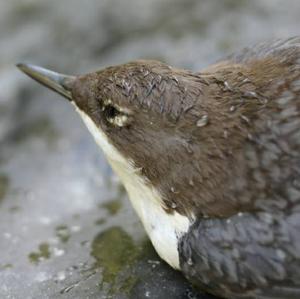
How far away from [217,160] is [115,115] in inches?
21.4

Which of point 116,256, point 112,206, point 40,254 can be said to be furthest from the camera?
point 112,206

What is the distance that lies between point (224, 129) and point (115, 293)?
95cm

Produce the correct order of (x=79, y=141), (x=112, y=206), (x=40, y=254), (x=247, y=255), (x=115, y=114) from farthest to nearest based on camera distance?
(x=79, y=141), (x=112, y=206), (x=40, y=254), (x=115, y=114), (x=247, y=255)

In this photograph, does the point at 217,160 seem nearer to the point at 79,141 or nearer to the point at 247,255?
the point at 247,255

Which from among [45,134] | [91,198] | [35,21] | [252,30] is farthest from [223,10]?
[91,198]

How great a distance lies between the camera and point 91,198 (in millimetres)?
4520

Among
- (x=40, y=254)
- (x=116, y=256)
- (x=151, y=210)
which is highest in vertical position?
(x=151, y=210)

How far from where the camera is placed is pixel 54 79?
155 inches

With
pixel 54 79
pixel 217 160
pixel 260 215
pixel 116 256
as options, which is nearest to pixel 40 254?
pixel 116 256

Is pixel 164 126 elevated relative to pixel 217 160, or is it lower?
elevated

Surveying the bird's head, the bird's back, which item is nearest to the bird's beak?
the bird's head

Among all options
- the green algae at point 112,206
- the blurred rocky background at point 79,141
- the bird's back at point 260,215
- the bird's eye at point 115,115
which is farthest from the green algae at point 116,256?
the bird's eye at point 115,115

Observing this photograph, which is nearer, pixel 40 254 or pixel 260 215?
pixel 260 215

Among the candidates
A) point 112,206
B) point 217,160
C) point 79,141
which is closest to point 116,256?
point 112,206
